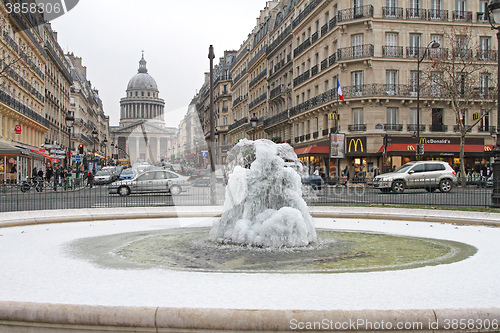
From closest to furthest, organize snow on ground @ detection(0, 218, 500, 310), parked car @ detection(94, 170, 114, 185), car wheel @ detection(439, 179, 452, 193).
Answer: snow on ground @ detection(0, 218, 500, 310) < car wheel @ detection(439, 179, 452, 193) < parked car @ detection(94, 170, 114, 185)

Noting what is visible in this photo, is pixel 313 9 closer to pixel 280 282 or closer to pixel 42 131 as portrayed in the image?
pixel 42 131

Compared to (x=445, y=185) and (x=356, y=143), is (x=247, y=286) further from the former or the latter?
(x=356, y=143)

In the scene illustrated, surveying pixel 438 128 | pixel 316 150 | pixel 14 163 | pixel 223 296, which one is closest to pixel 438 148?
pixel 438 128

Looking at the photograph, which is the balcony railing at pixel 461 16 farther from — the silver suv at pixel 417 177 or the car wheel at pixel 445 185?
the car wheel at pixel 445 185

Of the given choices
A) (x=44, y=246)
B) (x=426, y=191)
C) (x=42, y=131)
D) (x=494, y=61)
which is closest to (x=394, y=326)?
(x=44, y=246)

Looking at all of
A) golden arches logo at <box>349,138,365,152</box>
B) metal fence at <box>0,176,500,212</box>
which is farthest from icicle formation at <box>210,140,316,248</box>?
golden arches logo at <box>349,138,365,152</box>

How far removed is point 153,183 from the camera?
2759 centimetres

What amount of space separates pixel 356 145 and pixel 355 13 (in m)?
10.4

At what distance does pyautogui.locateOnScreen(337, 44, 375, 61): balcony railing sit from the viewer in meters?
37.4

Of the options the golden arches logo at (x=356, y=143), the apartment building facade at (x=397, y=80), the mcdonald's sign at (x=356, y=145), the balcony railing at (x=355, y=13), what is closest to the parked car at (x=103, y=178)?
the apartment building facade at (x=397, y=80)

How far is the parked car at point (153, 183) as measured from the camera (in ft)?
89.5

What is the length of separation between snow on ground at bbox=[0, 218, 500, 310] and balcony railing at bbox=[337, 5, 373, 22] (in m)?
32.8

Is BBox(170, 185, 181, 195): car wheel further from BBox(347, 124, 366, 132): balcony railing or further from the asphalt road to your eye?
BBox(347, 124, 366, 132): balcony railing

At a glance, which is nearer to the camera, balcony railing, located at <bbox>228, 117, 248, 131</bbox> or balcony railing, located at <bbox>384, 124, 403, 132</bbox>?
Answer: balcony railing, located at <bbox>384, 124, 403, 132</bbox>
